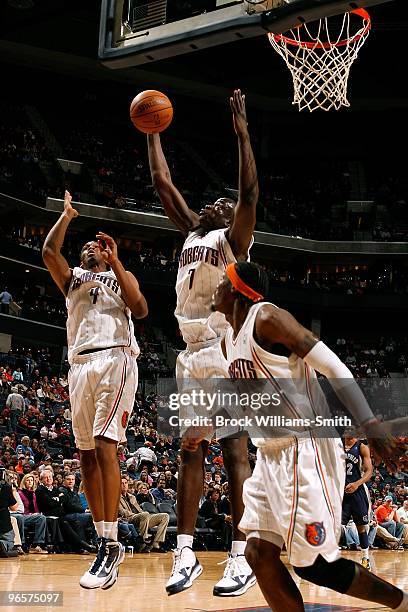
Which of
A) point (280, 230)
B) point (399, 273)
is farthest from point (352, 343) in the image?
point (280, 230)

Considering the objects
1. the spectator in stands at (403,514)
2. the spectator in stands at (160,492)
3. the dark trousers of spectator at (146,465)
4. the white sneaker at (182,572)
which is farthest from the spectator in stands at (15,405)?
the white sneaker at (182,572)

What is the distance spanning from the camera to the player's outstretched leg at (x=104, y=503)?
5531mm

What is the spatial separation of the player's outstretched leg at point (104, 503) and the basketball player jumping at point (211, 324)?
481 millimetres

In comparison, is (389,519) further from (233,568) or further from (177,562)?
(177,562)

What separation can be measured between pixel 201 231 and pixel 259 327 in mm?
1969

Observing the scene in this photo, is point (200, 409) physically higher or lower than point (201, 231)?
lower

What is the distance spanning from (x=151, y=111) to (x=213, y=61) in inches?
1174

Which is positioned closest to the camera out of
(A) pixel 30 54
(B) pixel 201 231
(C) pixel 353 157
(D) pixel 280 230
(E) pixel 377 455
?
(E) pixel 377 455

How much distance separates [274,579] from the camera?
408 centimetres

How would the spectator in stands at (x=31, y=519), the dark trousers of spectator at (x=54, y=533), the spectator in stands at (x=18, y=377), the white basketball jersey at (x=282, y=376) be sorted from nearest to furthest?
the white basketball jersey at (x=282, y=376) → the spectator in stands at (x=31, y=519) → the dark trousers of spectator at (x=54, y=533) → the spectator in stands at (x=18, y=377)

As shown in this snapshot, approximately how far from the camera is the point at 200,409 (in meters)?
5.64

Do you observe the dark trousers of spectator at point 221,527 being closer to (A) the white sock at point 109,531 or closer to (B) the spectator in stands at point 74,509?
(B) the spectator in stands at point 74,509

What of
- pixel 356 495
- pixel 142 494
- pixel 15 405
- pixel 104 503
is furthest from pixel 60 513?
pixel 104 503

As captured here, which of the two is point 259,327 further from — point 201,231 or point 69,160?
point 69,160
